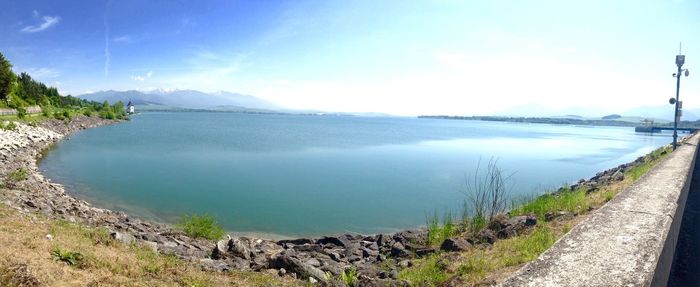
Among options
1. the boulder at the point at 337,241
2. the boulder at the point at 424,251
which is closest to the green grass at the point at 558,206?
the boulder at the point at 424,251

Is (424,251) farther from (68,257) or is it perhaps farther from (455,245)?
(68,257)

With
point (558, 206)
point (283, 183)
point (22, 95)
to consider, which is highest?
point (22, 95)

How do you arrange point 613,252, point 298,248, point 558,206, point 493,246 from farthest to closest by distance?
point 298,248, point 558,206, point 493,246, point 613,252

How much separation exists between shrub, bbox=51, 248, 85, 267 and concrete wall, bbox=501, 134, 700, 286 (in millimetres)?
5961

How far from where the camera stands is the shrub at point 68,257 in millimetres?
5985

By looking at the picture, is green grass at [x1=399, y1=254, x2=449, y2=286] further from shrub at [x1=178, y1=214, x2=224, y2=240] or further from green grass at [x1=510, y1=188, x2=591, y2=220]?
shrub at [x1=178, y1=214, x2=224, y2=240]

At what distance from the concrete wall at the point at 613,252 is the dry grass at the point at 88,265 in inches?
161

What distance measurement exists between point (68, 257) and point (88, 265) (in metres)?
0.37

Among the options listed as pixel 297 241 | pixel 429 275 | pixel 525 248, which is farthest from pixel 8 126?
pixel 525 248

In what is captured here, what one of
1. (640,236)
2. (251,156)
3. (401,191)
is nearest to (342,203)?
(401,191)

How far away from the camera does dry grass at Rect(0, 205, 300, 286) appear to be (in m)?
5.28

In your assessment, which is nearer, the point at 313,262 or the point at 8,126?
the point at 313,262

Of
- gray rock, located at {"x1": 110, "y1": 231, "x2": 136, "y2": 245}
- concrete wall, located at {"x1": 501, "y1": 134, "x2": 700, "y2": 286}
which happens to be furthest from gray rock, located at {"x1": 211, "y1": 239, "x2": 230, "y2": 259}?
concrete wall, located at {"x1": 501, "y1": 134, "x2": 700, "y2": 286}

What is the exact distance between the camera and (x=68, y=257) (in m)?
6.08
